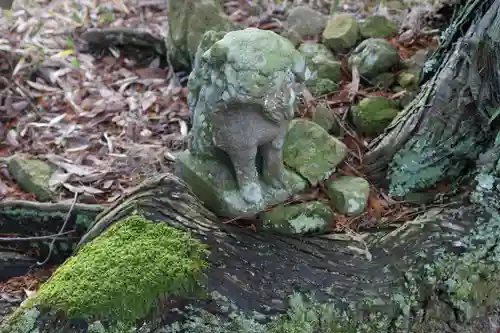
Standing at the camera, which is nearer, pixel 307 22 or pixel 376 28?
pixel 376 28

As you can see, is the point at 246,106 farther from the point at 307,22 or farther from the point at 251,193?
the point at 307,22

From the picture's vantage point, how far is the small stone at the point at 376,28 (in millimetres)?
2516

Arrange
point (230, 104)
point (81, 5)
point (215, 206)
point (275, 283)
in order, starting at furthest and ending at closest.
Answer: point (81, 5) < point (215, 206) < point (275, 283) < point (230, 104)

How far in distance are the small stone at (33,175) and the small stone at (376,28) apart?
1.38m

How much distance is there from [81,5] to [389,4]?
1.67 metres

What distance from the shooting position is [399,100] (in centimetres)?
214

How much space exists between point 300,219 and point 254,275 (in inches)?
8.6

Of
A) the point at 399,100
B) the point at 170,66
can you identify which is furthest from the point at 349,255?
the point at 170,66

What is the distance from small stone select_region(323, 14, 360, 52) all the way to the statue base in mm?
967

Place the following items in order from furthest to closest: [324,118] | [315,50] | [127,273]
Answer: [315,50]
[324,118]
[127,273]

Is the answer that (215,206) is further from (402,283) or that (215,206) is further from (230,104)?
(402,283)

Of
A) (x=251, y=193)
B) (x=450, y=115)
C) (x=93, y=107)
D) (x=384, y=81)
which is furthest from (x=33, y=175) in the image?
(x=450, y=115)

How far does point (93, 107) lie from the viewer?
2670 millimetres

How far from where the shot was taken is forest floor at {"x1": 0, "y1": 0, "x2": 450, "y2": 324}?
2.15 meters
